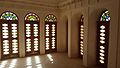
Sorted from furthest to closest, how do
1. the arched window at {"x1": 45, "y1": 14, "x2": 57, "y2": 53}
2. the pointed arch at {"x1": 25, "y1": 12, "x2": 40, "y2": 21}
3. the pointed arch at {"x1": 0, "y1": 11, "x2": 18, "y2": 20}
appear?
1. the arched window at {"x1": 45, "y1": 14, "x2": 57, "y2": 53}
2. the pointed arch at {"x1": 25, "y1": 12, "x2": 40, "y2": 21}
3. the pointed arch at {"x1": 0, "y1": 11, "x2": 18, "y2": 20}

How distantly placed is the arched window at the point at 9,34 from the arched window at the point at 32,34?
2.22 ft

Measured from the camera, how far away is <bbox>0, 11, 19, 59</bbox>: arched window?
27.4 ft

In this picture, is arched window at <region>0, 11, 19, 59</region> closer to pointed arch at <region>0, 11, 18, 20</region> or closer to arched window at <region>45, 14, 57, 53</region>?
pointed arch at <region>0, 11, 18, 20</region>

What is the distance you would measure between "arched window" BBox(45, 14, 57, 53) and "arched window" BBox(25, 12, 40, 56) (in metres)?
0.72

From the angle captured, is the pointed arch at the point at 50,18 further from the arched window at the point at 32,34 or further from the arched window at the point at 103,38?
the arched window at the point at 103,38

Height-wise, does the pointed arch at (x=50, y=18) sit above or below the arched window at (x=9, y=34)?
above

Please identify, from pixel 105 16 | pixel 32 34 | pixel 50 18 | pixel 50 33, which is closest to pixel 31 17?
pixel 32 34

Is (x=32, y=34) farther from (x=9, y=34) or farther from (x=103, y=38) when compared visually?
(x=103, y=38)

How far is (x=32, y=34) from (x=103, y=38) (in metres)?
4.78

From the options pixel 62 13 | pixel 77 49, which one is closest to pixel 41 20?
pixel 62 13

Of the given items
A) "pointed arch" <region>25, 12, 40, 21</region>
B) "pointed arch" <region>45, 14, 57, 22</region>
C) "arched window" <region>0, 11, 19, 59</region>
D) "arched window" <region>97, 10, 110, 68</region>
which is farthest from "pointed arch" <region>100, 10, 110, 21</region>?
"arched window" <region>0, 11, 19, 59</region>

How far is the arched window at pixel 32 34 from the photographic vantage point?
360 inches

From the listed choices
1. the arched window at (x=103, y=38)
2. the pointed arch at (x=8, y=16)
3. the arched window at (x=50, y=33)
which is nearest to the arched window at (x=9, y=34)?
the pointed arch at (x=8, y=16)

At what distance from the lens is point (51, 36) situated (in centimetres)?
1019
